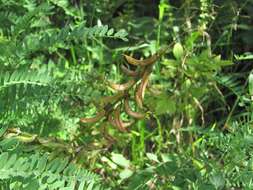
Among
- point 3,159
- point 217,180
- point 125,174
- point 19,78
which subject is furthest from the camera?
point 125,174

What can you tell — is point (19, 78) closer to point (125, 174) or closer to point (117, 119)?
point (117, 119)

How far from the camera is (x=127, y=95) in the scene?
1.70 metres

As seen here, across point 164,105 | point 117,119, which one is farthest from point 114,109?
point 164,105

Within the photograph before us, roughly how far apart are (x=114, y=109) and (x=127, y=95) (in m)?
0.06

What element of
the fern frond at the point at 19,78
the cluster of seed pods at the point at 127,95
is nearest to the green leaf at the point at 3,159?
the fern frond at the point at 19,78

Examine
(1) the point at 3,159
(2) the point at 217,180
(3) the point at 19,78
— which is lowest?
(2) the point at 217,180

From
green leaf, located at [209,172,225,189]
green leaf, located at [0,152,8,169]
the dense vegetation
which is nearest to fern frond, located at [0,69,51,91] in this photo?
the dense vegetation

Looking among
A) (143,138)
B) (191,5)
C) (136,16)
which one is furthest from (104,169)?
(136,16)

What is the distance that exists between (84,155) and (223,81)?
470mm

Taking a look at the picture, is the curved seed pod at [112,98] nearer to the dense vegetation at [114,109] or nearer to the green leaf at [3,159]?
the dense vegetation at [114,109]

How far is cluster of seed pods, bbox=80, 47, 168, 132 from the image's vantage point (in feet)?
5.43

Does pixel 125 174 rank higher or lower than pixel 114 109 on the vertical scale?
lower

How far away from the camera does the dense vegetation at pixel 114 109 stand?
4.92 feet

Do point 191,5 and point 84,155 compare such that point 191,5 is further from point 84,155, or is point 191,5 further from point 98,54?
point 84,155
